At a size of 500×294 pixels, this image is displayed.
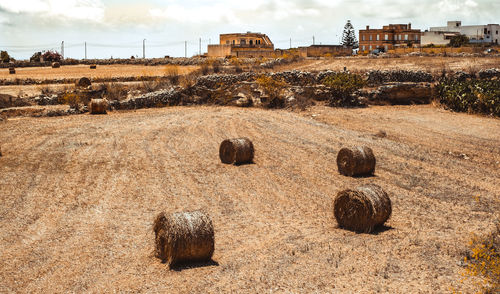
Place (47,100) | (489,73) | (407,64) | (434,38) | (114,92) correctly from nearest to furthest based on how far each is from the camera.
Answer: (47,100)
(114,92)
(489,73)
(407,64)
(434,38)

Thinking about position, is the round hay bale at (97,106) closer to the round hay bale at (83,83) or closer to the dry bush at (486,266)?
the round hay bale at (83,83)

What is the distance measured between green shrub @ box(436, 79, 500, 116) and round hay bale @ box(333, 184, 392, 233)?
18396 millimetres

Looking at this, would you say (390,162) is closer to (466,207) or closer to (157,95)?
(466,207)

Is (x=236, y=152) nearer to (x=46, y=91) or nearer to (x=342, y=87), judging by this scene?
(x=342, y=87)

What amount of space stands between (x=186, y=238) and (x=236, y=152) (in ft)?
25.5

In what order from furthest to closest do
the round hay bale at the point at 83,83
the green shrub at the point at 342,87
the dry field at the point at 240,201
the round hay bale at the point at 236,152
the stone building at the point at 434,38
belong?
the stone building at the point at 434,38 < the round hay bale at the point at 83,83 < the green shrub at the point at 342,87 < the round hay bale at the point at 236,152 < the dry field at the point at 240,201

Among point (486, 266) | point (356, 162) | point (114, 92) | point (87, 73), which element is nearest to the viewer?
point (486, 266)

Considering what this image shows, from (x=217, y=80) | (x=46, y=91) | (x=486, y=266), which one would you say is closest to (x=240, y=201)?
(x=486, y=266)

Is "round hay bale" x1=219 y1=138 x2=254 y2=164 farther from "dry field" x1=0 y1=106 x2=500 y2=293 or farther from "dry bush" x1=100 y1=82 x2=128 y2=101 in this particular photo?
"dry bush" x1=100 y1=82 x2=128 y2=101

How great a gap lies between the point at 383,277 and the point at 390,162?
9.40m

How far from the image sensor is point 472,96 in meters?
26.5

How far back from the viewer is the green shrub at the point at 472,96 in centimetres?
2555

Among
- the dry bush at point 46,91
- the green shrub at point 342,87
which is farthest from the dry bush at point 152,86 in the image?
the green shrub at point 342,87

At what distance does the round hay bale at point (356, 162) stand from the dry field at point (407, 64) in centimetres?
2089
